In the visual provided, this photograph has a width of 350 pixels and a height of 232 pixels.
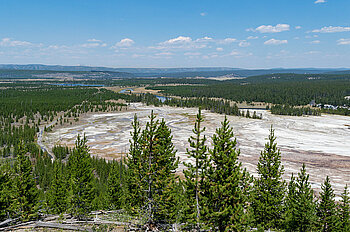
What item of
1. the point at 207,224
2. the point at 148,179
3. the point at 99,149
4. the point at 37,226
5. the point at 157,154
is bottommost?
the point at 99,149

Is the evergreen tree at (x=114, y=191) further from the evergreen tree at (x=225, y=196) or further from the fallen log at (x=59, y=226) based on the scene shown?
the evergreen tree at (x=225, y=196)

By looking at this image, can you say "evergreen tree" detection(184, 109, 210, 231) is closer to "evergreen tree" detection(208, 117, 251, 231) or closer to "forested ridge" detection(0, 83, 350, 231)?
"forested ridge" detection(0, 83, 350, 231)

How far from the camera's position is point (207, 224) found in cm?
2214

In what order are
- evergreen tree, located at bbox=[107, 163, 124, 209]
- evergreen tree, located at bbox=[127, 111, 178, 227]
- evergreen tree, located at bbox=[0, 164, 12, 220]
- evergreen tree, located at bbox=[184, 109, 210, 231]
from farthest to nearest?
evergreen tree, located at bbox=[107, 163, 124, 209], evergreen tree, located at bbox=[0, 164, 12, 220], evergreen tree, located at bbox=[127, 111, 178, 227], evergreen tree, located at bbox=[184, 109, 210, 231]

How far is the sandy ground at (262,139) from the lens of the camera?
6272 cm

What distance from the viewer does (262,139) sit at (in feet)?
292

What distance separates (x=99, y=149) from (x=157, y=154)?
55803 millimetres

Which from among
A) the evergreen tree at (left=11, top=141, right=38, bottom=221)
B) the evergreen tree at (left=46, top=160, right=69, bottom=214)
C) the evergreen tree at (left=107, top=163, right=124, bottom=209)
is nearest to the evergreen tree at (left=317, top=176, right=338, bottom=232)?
the evergreen tree at (left=107, top=163, right=124, bottom=209)

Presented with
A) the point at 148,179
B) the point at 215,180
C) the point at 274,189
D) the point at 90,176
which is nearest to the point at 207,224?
the point at 215,180

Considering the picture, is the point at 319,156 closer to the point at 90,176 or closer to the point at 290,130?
the point at 290,130

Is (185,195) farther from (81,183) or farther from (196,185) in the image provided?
(81,183)

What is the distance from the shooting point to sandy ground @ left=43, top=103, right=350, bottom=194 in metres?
62.7

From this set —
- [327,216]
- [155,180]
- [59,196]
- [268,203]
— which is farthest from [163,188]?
[327,216]

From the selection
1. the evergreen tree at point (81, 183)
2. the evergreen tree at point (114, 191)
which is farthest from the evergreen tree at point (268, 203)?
the evergreen tree at point (81, 183)
